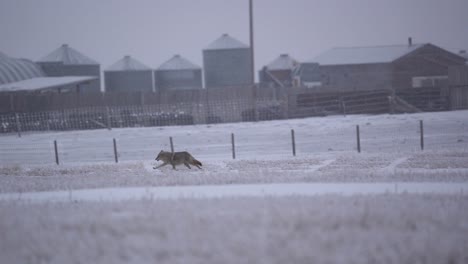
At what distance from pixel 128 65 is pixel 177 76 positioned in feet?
23.6

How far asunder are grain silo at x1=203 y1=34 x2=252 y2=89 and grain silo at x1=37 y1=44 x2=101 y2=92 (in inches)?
614

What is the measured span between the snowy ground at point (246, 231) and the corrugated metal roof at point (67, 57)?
58768mm

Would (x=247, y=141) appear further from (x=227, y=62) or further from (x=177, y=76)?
(x=177, y=76)

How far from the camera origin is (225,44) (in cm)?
6950

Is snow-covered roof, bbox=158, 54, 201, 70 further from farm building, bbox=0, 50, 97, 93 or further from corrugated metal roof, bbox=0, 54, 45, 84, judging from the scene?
corrugated metal roof, bbox=0, 54, 45, 84

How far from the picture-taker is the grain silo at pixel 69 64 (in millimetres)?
62000

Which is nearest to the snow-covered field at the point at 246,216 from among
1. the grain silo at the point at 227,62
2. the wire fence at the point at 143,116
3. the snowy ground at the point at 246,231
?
the snowy ground at the point at 246,231

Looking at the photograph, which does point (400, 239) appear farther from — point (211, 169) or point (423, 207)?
point (211, 169)

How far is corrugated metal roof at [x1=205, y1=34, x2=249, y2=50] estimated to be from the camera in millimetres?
69188

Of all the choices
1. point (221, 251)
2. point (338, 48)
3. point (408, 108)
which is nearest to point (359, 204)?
point (221, 251)

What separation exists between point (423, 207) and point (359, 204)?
1.04 meters

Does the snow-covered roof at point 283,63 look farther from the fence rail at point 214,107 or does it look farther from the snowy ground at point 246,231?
the snowy ground at point 246,231

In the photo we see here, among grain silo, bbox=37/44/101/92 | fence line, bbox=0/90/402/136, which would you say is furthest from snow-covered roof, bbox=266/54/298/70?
fence line, bbox=0/90/402/136

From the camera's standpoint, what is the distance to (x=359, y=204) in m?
8.61
